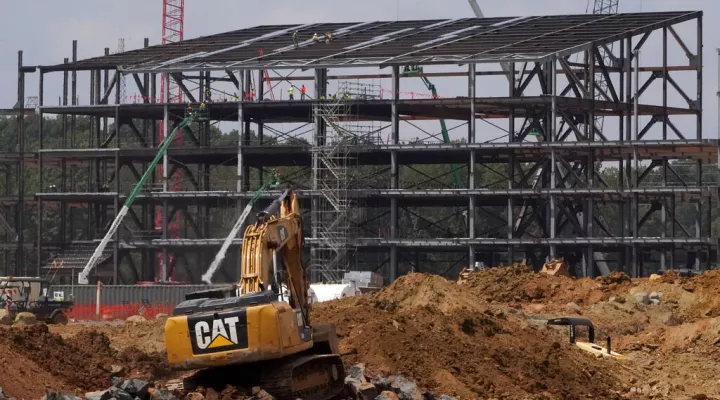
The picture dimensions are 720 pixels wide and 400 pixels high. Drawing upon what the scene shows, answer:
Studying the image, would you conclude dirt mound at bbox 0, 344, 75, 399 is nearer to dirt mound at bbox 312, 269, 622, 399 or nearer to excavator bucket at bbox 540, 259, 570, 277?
dirt mound at bbox 312, 269, 622, 399

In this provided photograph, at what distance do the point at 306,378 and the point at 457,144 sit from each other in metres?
67.8

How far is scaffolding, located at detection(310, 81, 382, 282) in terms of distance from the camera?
9119 cm

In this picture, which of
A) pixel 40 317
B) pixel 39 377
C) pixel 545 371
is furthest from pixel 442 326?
pixel 40 317

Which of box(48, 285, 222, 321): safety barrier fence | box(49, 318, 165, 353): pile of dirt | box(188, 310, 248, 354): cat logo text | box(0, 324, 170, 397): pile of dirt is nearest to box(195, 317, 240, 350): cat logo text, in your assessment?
box(188, 310, 248, 354): cat logo text

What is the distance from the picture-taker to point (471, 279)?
188 feet

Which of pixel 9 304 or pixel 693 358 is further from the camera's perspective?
pixel 9 304

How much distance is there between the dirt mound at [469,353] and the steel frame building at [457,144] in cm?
4956

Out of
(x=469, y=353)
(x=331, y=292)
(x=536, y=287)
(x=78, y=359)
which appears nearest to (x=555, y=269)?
(x=536, y=287)

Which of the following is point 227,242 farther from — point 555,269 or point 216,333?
point 216,333

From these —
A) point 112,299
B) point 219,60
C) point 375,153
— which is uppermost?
point 219,60

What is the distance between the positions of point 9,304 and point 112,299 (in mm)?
14392

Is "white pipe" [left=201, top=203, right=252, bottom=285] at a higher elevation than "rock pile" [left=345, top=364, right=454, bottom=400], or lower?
higher

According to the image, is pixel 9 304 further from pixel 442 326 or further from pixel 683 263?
pixel 683 263

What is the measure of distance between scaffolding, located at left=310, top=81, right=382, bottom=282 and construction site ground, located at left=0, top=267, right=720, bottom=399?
144ft
